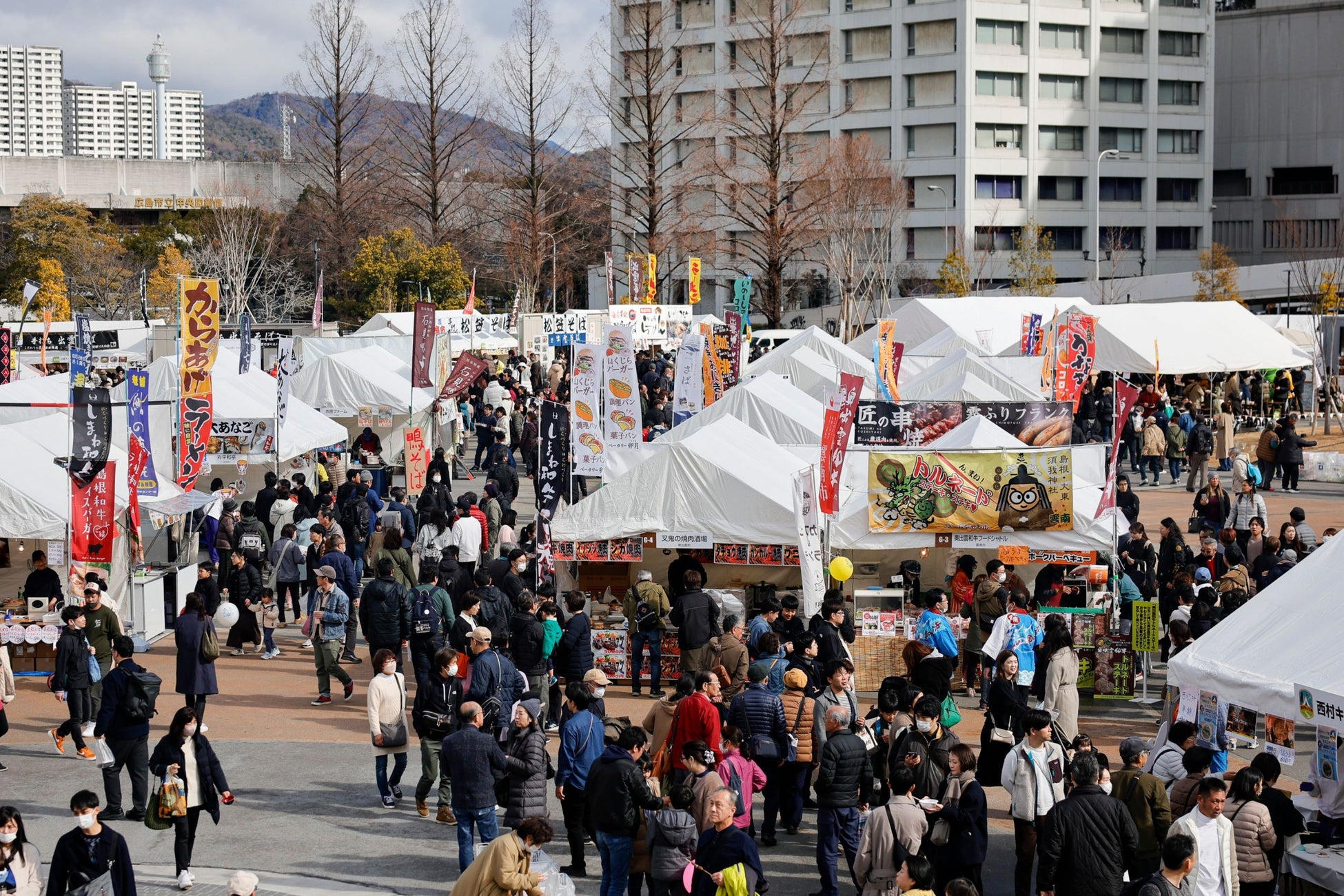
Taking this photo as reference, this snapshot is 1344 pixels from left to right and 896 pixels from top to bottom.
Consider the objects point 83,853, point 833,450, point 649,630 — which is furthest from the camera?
point 833,450

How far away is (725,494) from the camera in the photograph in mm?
14266

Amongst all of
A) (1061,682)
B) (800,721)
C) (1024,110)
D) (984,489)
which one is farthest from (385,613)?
(1024,110)

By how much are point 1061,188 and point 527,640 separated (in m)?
59.7

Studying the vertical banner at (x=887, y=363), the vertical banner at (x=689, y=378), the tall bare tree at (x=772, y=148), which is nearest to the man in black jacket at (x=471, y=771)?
the vertical banner at (x=887, y=363)

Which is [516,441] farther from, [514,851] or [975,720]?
[514,851]

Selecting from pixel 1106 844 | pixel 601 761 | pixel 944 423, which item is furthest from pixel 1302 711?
pixel 944 423

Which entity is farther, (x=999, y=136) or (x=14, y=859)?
(x=999, y=136)

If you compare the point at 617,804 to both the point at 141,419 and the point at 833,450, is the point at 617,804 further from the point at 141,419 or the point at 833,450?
the point at 141,419

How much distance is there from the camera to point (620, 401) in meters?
17.2

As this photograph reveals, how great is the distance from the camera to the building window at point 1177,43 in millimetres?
67438

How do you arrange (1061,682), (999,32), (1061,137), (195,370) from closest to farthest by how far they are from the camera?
(1061,682) < (195,370) < (999,32) < (1061,137)

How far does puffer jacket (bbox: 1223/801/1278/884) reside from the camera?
25.2 ft

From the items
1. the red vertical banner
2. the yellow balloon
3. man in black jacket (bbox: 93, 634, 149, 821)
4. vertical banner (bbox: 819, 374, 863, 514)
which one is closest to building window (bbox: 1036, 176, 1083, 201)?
vertical banner (bbox: 819, 374, 863, 514)

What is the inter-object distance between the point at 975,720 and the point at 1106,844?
5.01 m
